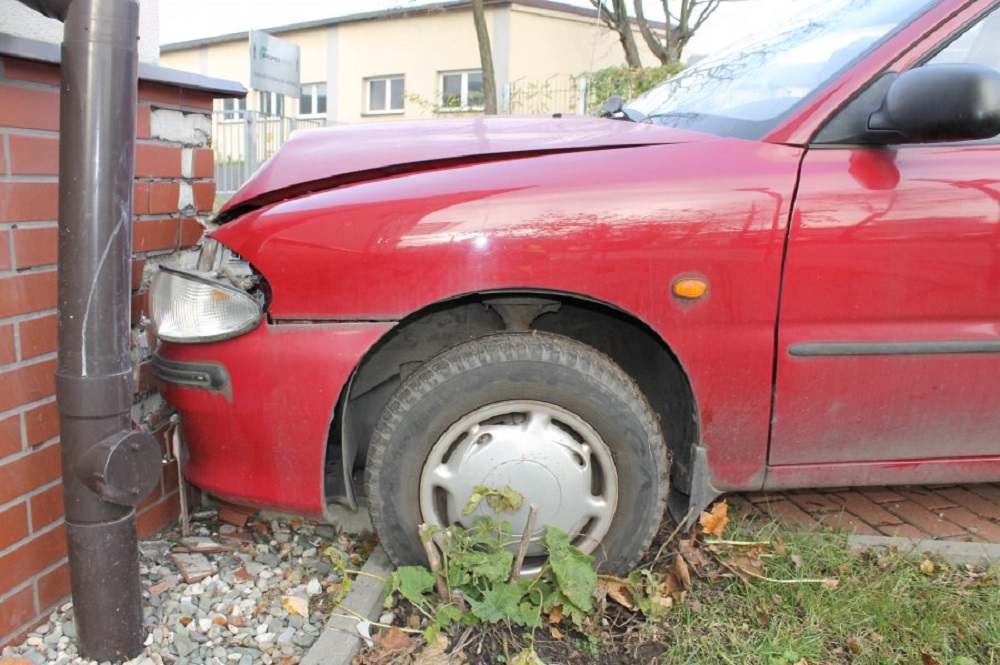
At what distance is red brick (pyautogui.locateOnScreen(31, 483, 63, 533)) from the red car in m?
0.35

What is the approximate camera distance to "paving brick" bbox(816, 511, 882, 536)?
2527mm

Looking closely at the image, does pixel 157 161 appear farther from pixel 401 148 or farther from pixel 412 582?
pixel 412 582

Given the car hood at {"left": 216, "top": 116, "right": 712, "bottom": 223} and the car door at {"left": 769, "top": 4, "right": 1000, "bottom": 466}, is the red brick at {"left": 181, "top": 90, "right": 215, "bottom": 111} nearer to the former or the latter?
the car hood at {"left": 216, "top": 116, "right": 712, "bottom": 223}

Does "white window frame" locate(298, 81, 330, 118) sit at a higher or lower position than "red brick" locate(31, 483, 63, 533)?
higher

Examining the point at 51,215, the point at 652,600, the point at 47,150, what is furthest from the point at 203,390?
the point at 652,600

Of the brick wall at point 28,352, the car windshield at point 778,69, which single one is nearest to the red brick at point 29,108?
the brick wall at point 28,352

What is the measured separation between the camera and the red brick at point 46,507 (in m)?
1.96

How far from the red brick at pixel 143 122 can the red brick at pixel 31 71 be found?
0.40 metres

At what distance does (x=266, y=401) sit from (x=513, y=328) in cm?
70

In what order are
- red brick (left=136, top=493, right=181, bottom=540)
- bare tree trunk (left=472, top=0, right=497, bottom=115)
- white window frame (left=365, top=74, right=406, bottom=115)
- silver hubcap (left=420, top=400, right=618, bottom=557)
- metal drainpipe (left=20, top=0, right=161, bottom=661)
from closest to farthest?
1. metal drainpipe (left=20, top=0, right=161, bottom=661)
2. silver hubcap (left=420, top=400, right=618, bottom=557)
3. red brick (left=136, top=493, right=181, bottom=540)
4. bare tree trunk (left=472, top=0, right=497, bottom=115)
5. white window frame (left=365, top=74, right=406, bottom=115)

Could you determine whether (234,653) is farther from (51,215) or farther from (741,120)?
(741,120)

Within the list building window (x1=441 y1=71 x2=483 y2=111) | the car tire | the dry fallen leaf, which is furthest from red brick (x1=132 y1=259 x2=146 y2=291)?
building window (x1=441 y1=71 x2=483 y2=111)

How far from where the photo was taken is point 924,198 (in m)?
1.96

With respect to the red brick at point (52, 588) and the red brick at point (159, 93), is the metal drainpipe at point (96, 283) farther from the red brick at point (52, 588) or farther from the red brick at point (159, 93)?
the red brick at point (159, 93)
